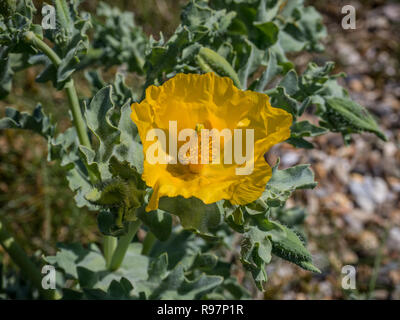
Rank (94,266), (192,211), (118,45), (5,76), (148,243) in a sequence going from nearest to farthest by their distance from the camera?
(192,211), (5,76), (94,266), (148,243), (118,45)

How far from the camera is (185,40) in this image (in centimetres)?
157

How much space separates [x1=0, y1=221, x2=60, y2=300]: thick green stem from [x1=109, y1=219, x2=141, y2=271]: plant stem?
0.23 meters

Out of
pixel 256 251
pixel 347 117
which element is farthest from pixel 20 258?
pixel 347 117

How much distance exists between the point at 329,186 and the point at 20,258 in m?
2.07

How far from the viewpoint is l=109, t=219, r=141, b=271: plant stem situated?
1.57 m

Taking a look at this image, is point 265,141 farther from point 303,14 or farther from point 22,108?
point 22,108

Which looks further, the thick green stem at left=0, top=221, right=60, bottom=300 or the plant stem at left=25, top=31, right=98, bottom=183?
the thick green stem at left=0, top=221, right=60, bottom=300

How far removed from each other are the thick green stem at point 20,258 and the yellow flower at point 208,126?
0.74 metres

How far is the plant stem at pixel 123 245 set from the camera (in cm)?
157

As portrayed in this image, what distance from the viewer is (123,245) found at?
1669 mm

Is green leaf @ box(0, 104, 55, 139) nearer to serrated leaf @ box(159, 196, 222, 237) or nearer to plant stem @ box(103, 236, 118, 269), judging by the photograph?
plant stem @ box(103, 236, 118, 269)
